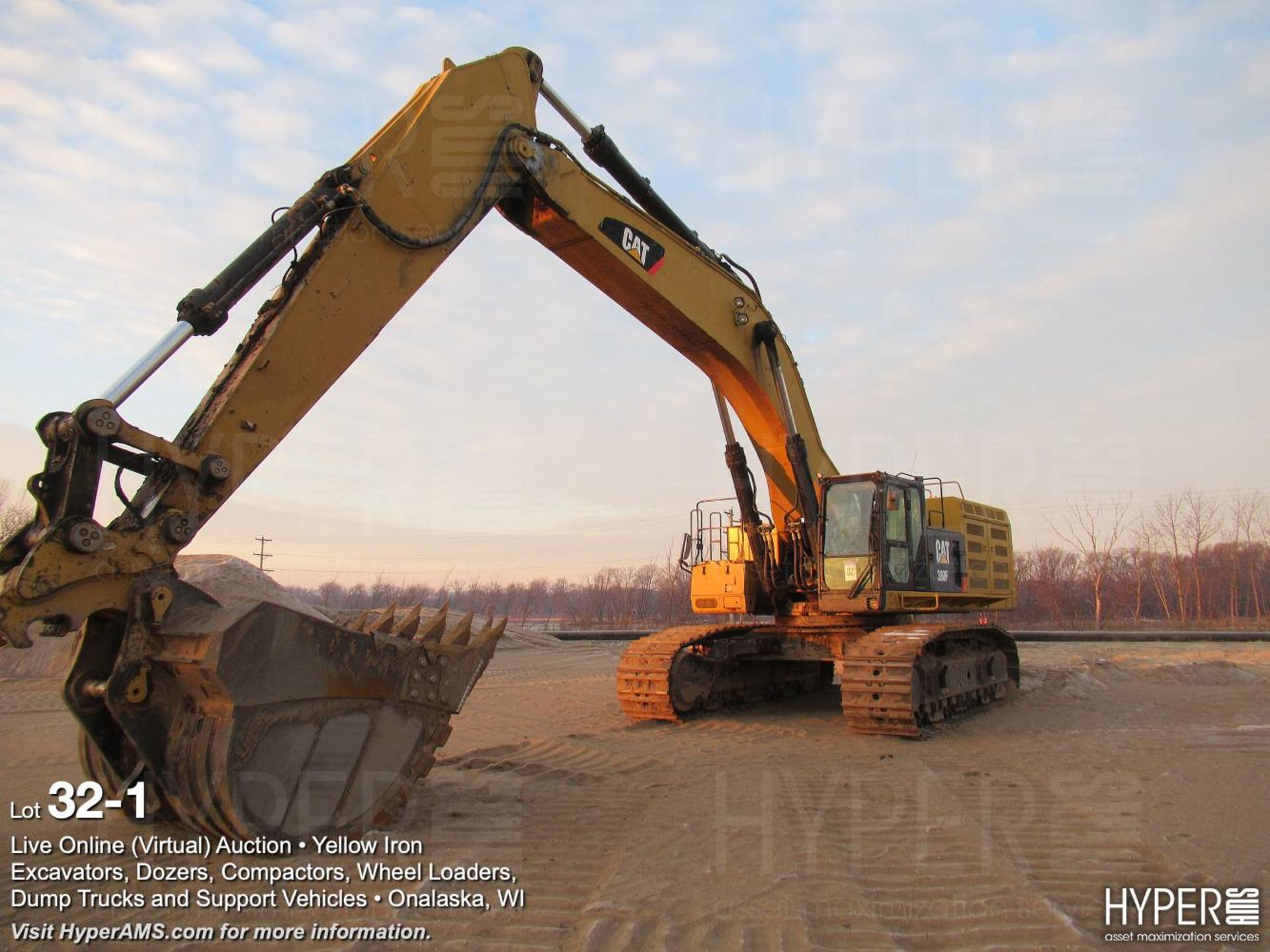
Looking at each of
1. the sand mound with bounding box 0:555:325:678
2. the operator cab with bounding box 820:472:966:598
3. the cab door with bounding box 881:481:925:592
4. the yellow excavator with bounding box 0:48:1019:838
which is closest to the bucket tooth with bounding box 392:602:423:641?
the yellow excavator with bounding box 0:48:1019:838

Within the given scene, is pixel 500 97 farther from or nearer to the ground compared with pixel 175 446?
farther from the ground

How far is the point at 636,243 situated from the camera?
7328 mm

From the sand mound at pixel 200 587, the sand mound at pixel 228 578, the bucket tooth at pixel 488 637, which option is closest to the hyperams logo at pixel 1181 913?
the bucket tooth at pixel 488 637

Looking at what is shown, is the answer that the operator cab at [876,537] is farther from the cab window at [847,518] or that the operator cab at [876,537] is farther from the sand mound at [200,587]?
the sand mound at [200,587]

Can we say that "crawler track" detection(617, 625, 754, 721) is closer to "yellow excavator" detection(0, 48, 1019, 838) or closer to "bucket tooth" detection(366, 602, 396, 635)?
"yellow excavator" detection(0, 48, 1019, 838)

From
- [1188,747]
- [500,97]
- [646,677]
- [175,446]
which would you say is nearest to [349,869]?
[175,446]

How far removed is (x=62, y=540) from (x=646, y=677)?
261 inches

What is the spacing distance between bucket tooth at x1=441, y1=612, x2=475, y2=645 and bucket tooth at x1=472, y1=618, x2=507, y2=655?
0.07 m

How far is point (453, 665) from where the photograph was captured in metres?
4.75

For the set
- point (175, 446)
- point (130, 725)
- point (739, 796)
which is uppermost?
point (175, 446)

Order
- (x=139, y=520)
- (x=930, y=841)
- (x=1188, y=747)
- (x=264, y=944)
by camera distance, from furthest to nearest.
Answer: (x=1188, y=747) < (x=930, y=841) < (x=139, y=520) < (x=264, y=944)

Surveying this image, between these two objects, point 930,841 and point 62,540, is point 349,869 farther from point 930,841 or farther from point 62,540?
point 930,841

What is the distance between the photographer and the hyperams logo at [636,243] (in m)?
7.05

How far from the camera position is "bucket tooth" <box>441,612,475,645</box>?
192 inches
